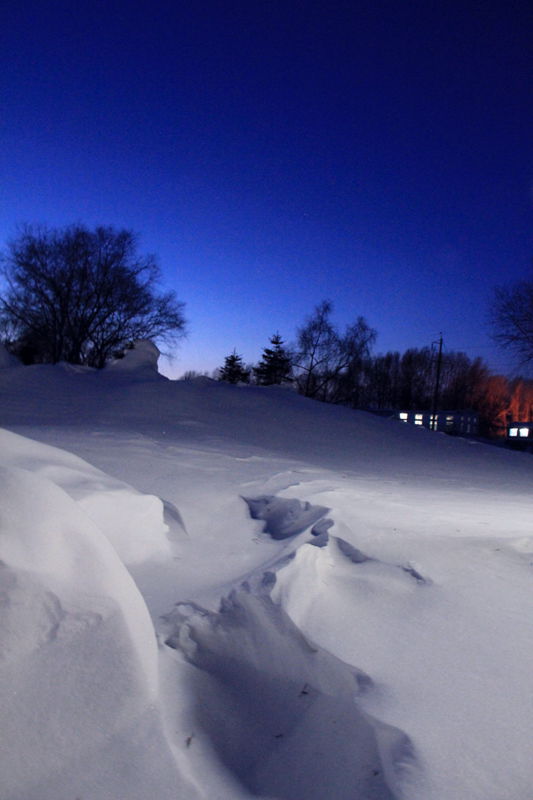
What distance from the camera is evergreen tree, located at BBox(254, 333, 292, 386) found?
35.8 metres

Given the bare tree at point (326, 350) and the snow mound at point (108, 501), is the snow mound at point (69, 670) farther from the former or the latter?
the bare tree at point (326, 350)

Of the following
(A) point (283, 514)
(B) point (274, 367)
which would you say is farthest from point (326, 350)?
(A) point (283, 514)

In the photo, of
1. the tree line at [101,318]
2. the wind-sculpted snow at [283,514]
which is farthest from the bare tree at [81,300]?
the wind-sculpted snow at [283,514]

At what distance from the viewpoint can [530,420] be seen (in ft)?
A: 175

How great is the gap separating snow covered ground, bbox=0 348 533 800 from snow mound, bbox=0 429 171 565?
1 centimetres

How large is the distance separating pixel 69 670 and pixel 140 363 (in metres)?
16.3

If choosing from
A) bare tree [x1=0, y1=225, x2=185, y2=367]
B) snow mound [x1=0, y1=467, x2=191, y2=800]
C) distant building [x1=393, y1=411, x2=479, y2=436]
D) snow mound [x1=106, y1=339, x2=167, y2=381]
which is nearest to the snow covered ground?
snow mound [x1=0, y1=467, x2=191, y2=800]

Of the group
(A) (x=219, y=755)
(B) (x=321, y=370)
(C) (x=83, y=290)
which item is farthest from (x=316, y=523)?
(B) (x=321, y=370)

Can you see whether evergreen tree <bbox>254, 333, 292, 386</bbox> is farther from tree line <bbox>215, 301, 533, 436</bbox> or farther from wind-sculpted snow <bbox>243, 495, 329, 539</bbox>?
wind-sculpted snow <bbox>243, 495, 329, 539</bbox>

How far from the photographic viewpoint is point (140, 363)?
1733 cm

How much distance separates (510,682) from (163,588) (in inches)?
64.1

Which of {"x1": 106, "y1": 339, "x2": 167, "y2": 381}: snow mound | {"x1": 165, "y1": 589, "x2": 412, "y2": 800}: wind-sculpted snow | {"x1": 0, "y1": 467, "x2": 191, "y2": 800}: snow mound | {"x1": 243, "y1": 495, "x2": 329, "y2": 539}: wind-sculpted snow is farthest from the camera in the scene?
{"x1": 106, "y1": 339, "x2": 167, "y2": 381}: snow mound

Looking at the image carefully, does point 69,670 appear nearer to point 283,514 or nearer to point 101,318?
point 283,514

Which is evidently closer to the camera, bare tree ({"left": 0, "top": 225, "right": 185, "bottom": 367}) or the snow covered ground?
the snow covered ground
